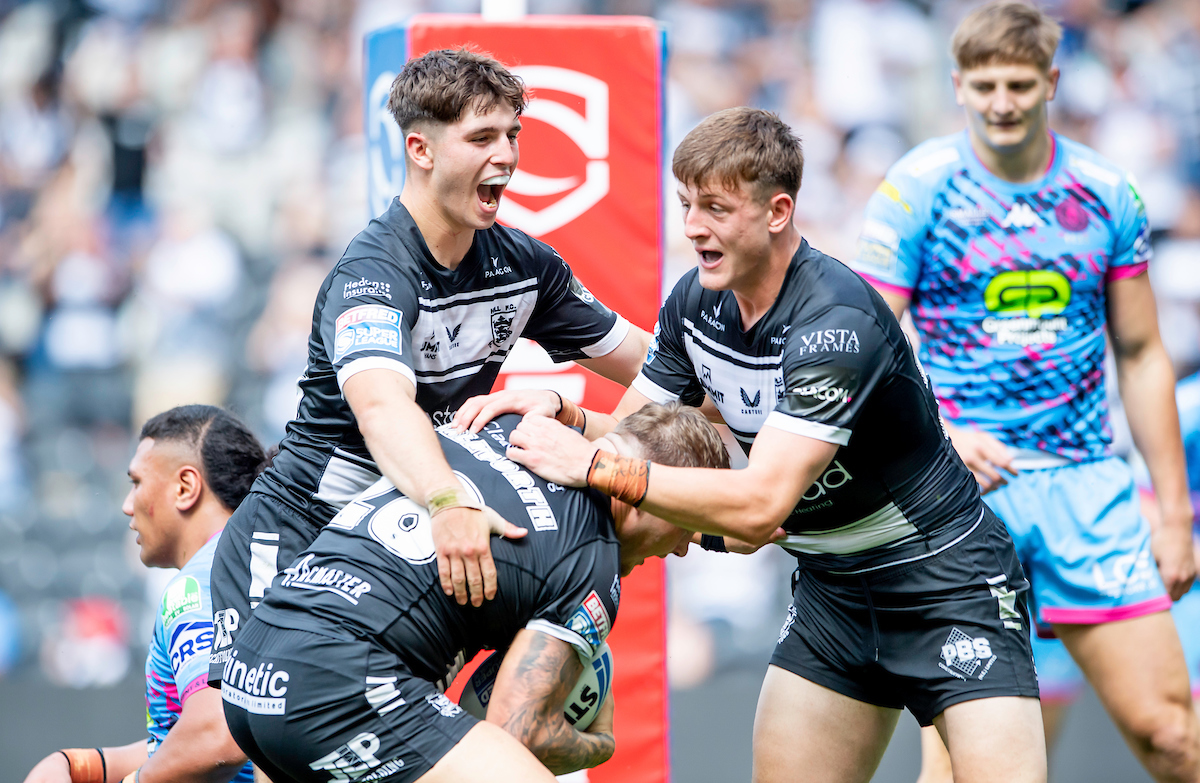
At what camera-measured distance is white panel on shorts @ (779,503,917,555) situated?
316cm

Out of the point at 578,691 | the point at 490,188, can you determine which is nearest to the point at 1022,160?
the point at 490,188

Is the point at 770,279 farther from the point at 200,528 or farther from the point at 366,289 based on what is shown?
the point at 200,528

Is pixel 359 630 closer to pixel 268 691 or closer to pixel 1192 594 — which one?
pixel 268 691

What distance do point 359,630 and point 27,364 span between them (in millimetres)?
6744

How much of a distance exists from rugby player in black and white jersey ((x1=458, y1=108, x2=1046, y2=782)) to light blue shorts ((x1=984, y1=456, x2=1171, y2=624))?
26.8 inches

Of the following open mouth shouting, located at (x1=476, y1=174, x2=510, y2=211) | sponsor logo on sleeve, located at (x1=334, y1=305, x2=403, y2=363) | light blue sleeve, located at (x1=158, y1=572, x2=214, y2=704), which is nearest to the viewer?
sponsor logo on sleeve, located at (x1=334, y1=305, x2=403, y2=363)

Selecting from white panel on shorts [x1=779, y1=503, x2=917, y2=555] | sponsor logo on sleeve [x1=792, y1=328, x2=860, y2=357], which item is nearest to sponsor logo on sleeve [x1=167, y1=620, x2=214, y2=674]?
white panel on shorts [x1=779, y1=503, x2=917, y2=555]

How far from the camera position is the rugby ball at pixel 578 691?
2927 mm

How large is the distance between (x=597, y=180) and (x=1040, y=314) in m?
1.53

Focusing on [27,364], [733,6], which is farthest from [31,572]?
[733,6]

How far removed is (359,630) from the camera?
8.31ft

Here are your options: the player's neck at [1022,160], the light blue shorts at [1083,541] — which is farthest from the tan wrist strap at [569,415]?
the player's neck at [1022,160]

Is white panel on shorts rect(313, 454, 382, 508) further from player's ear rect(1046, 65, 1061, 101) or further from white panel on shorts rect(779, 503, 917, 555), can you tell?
player's ear rect(1046, 65, 1061, 101)

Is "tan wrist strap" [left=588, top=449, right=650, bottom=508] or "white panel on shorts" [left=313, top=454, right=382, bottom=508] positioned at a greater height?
"tan wrist strap" [left=588, top=449, right=650, bottom=508]
